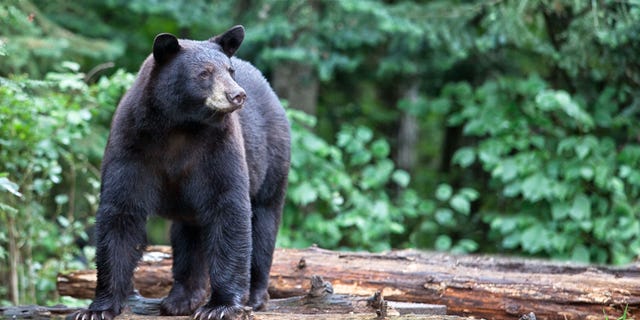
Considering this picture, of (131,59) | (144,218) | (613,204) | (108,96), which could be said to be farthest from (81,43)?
(613,204)

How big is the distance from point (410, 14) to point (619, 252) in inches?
143

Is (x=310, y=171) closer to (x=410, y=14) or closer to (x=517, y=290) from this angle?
(x=410, y=14)

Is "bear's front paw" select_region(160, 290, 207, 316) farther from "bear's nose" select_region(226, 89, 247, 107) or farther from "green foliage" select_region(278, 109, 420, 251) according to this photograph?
"green foliage" select_region(278, 109, 420, 251)

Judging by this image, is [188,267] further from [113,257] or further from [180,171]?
[180,171]

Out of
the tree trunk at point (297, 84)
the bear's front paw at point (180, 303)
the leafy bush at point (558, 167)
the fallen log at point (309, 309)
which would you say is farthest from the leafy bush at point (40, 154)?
the leafy bush at point (558, 167)

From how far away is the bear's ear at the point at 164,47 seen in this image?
4.60 metres

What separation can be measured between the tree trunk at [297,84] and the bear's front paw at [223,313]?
588 centimetres

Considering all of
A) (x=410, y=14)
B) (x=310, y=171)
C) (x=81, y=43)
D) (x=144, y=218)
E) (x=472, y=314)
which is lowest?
(x=472, y=314)

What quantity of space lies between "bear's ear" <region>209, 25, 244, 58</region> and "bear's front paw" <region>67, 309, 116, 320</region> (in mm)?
1662

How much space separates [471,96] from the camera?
10.6 meters

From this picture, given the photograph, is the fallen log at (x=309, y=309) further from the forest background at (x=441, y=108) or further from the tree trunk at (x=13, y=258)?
the forest background at (x=441, y=108)

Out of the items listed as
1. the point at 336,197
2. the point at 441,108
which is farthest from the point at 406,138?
the point at 336,197

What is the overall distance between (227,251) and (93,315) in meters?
0.83

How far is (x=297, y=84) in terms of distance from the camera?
10.5 m
